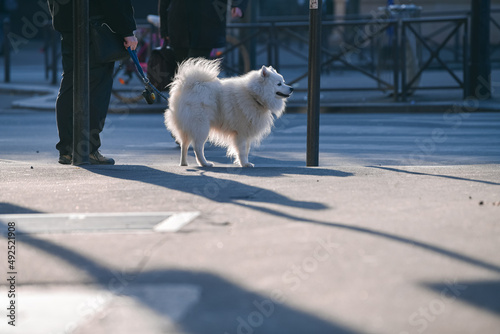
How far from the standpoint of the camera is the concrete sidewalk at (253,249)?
3193 mm

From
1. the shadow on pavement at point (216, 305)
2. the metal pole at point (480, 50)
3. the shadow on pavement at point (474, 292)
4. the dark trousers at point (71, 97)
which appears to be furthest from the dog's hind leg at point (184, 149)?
the metal pole at point (480, 50)

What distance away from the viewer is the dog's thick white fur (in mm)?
7180

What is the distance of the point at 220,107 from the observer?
735 centimetres

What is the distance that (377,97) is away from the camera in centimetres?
1407

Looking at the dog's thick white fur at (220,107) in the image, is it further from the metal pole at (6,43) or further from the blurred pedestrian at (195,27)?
the metal pole at (6,43)

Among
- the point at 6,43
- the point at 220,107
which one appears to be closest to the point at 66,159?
the point at 220,107

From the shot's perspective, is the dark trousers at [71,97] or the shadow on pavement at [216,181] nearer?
the shadow on pavement at [216,181]

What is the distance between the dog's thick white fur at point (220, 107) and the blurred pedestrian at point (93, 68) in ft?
1.84

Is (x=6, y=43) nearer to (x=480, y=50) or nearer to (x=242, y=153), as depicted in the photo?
(x=480, y=50)

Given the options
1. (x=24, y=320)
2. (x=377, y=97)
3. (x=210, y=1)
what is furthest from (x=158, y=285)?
(x=377, y=97)

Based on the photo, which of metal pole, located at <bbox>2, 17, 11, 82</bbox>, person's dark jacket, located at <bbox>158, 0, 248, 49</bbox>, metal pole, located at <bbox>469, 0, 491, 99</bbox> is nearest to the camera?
person's dark jacket, located at <bbox>158, 0, 248, 49</bbox>

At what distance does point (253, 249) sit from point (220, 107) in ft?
11.5

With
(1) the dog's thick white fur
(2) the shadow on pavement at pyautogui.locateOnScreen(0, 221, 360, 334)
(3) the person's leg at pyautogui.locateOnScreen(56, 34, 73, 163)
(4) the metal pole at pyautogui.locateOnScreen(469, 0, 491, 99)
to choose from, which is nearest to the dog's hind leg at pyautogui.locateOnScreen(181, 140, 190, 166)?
(1) the dog's thick white fur

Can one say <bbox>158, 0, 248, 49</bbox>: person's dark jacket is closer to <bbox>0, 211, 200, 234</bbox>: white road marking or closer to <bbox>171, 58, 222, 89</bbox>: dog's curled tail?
<bbox>171, 58, 222, 89</bbox>: dog's curled tail
